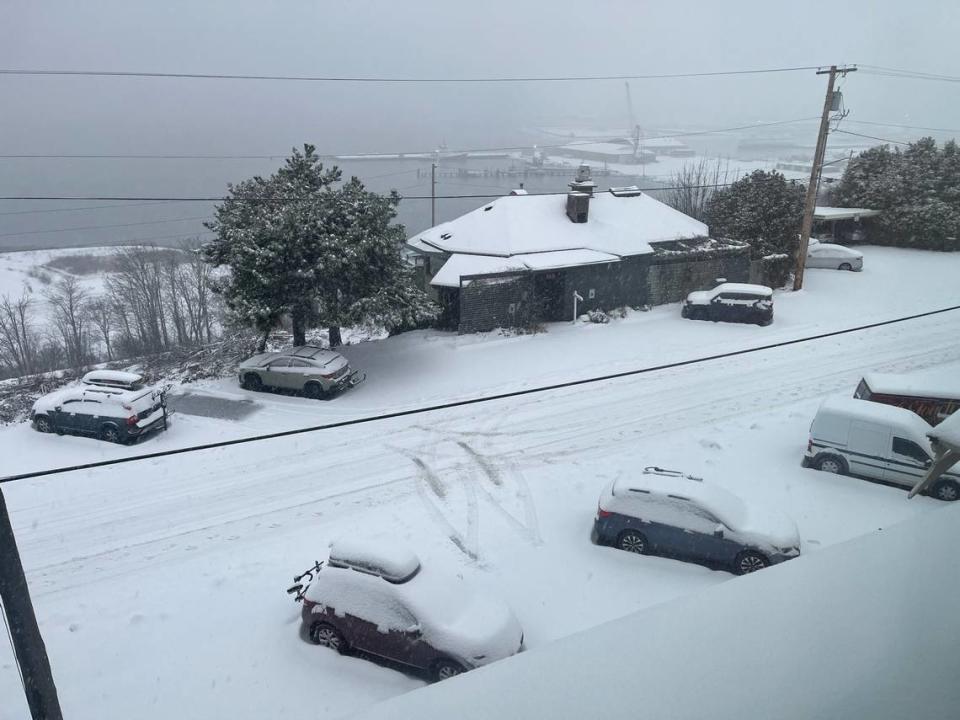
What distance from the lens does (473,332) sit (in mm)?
15219

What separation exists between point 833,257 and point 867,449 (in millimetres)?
13142

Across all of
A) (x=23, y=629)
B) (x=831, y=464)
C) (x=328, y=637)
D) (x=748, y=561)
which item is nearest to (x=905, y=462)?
(x=831, y=464)

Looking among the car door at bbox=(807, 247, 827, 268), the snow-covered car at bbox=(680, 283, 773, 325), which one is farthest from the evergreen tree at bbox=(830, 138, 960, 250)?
the snow-covered car at bbox=(680, 283, 773, 325)

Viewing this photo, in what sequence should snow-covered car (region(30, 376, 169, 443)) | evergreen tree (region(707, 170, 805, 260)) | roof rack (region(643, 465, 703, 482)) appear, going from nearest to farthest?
roof rack (region(643, 465, 703, 482)), snow-covered car (region(30, 376, 169, 443)), evergreen tree (region(707, 170, 805, 260))

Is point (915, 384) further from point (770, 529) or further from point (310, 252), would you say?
point (310, 252)

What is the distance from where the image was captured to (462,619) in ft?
17.9

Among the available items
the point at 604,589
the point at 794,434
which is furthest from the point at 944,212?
the point at 604,589

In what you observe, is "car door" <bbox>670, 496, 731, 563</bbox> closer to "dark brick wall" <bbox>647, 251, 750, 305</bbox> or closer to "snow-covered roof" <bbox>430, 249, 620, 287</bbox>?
"snow-covered roof" <bbox>430, 249, 620, 287</bbox>

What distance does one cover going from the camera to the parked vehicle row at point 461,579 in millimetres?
5332

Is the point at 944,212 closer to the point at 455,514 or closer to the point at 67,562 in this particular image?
the point at 455,514

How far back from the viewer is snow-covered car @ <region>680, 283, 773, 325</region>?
15.1m

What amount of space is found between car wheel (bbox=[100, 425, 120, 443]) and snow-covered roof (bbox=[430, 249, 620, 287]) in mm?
7748

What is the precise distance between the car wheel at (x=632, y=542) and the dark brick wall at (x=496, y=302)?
28.4 ft

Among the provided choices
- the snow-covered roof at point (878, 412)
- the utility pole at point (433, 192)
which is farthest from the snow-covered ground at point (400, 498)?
the utility pole at point (433, 192)
